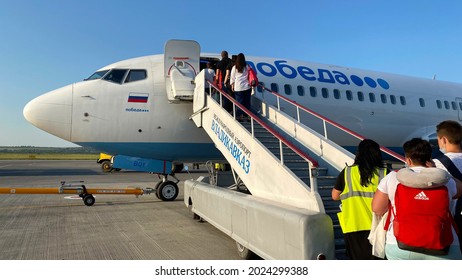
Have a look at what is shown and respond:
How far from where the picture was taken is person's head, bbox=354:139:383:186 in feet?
11.8

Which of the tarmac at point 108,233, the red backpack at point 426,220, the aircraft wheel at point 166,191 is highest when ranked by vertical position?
the red backpack at point 426,220

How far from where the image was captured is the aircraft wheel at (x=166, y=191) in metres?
11.1

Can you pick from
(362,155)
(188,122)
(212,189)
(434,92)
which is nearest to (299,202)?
(362,155)

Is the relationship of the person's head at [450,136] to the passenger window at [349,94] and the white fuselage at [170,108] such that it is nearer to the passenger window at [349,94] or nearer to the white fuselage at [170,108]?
the white fuselage at [170,108]

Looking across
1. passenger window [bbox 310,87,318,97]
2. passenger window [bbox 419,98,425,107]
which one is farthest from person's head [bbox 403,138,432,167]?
passenger window [bbox 419,98,425,107]

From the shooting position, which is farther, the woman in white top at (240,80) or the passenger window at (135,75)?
the passenger window at (135,75)

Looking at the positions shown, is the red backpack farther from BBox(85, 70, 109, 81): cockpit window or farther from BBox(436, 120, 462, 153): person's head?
BBox(85, 70, 109, 81): cockpit window

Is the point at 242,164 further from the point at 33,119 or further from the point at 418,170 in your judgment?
the point at 33,119

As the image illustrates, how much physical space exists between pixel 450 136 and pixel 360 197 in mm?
1058

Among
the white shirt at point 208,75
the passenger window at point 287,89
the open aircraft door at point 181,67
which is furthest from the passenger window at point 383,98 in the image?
the open aircraft door at point 181,67

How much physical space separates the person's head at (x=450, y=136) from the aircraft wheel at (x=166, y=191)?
873 centimetres

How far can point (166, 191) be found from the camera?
1120 cm

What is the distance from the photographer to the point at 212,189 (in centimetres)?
688

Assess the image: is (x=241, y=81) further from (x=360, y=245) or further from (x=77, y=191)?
(x=77, y=191)
